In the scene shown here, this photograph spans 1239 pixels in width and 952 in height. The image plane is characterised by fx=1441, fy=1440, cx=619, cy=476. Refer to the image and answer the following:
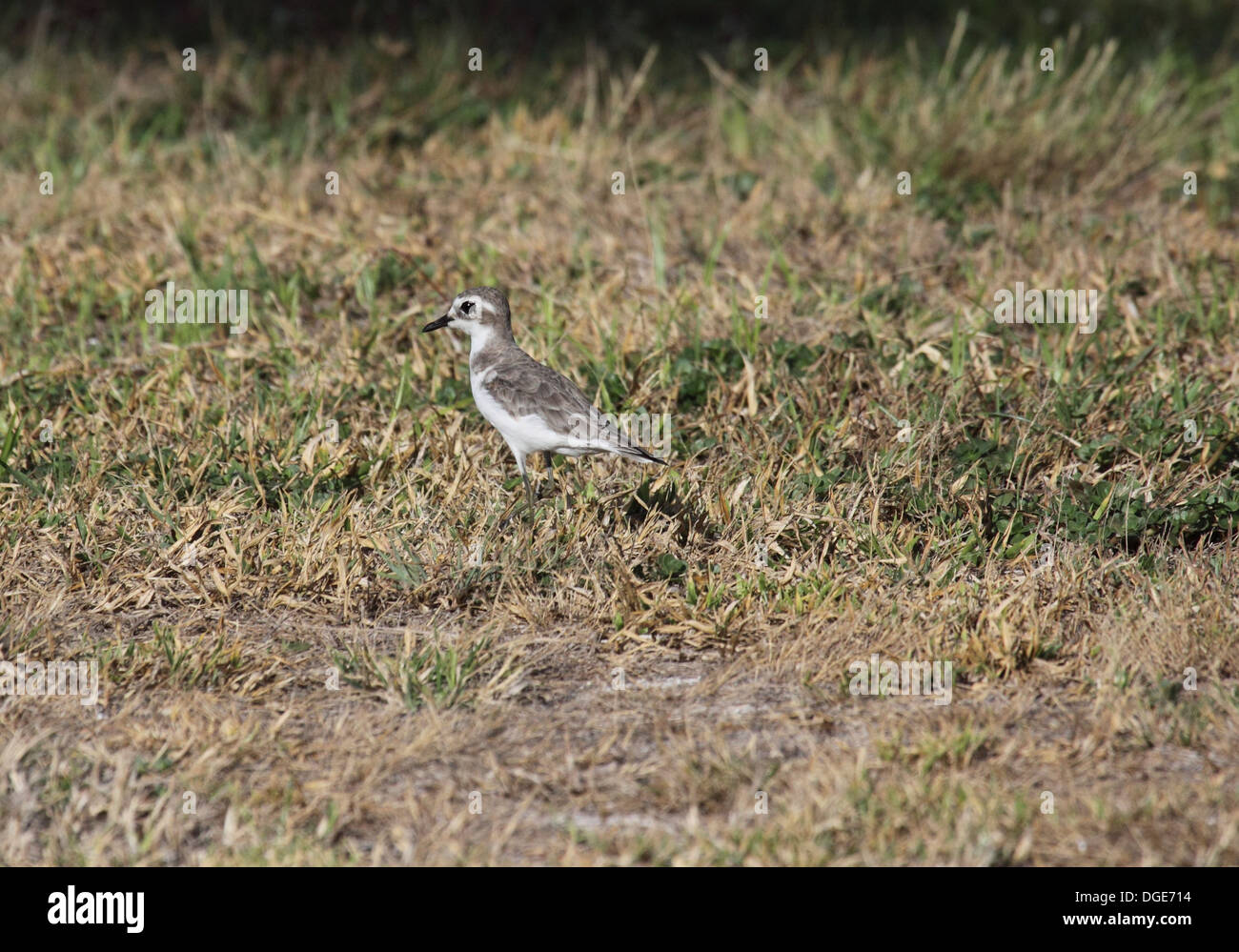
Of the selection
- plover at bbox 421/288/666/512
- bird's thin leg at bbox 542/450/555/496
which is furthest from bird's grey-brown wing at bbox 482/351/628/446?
bird's thin leg at bbox 542/450/555/496

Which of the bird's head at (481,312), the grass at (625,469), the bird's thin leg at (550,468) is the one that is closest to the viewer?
the grass at (625,469)

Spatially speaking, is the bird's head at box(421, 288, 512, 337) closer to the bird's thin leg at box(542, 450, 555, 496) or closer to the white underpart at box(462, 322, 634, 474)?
the white underpart at box(462, 322, 634, 474)

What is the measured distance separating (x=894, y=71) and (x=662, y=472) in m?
4.94

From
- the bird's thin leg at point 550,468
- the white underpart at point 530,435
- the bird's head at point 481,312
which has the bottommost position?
the bird's thin leg at point 550,468

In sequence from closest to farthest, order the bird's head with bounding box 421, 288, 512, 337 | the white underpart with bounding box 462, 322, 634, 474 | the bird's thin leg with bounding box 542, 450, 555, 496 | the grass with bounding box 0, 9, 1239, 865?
the grass with bounding box 0, 9, 1239, 865, the white underpart with bounding box 462, 322, 634, 474, the bird's thin leg with bounding box 542, 450, 555, 496, the bird's head with bounding box 421, 288, 512, 337

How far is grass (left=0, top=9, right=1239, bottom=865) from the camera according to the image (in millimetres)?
4137

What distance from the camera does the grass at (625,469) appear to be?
414 cm

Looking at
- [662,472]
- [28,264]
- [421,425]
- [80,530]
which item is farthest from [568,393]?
[28,264]

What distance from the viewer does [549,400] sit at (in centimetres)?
548

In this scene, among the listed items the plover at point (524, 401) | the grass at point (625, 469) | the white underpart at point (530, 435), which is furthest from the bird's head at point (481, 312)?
the grass at point (625, 469)

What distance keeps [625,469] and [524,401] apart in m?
0.75

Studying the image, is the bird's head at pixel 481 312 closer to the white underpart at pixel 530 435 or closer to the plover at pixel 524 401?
the plover at pixel 524 401

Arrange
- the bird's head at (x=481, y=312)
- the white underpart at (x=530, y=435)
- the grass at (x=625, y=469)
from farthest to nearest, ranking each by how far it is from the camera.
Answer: the bird's head at (x=481, y=312), the white underpart at (x=530, y=435), the grass at (x=625, y=469)

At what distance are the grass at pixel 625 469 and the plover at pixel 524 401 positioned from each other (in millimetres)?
353
